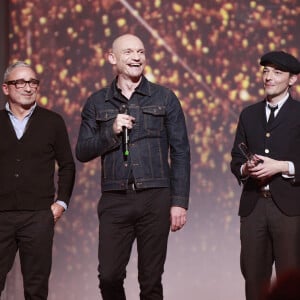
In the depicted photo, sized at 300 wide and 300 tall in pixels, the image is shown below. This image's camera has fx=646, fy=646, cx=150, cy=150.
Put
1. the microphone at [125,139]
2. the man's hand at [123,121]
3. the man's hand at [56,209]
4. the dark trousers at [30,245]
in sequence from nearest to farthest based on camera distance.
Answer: the man's hand at [123,121]
the microphone at [125,139]
the dark trousers at [30,245]
the man's hand at [56,209]

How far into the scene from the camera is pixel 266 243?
9.73 ft

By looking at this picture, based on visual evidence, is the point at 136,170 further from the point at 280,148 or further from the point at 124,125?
the point at 280,148

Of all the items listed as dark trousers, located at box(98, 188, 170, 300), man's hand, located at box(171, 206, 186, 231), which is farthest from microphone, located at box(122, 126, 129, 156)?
man's hand, located at box(171, 206, 186, 231)

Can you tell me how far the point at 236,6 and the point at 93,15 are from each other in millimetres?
981

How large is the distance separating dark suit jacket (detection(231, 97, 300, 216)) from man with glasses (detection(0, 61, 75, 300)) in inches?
36.1

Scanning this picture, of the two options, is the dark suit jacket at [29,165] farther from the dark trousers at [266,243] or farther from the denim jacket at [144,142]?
the dark trousers at [266,243]

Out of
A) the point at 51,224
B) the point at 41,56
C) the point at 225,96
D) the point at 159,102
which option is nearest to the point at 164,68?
the point at 225,96

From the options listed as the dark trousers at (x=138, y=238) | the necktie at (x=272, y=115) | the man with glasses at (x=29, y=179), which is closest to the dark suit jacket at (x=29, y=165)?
the man with glasses at (x=29, y=179)

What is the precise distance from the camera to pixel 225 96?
4.34 meters

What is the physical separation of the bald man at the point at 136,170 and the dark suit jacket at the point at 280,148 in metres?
0.31

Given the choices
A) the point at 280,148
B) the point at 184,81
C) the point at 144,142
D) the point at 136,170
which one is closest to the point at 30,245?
the point at 136,170

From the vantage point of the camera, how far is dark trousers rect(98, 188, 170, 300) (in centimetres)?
293

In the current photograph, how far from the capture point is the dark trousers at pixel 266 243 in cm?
290

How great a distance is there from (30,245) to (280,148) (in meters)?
1.26
